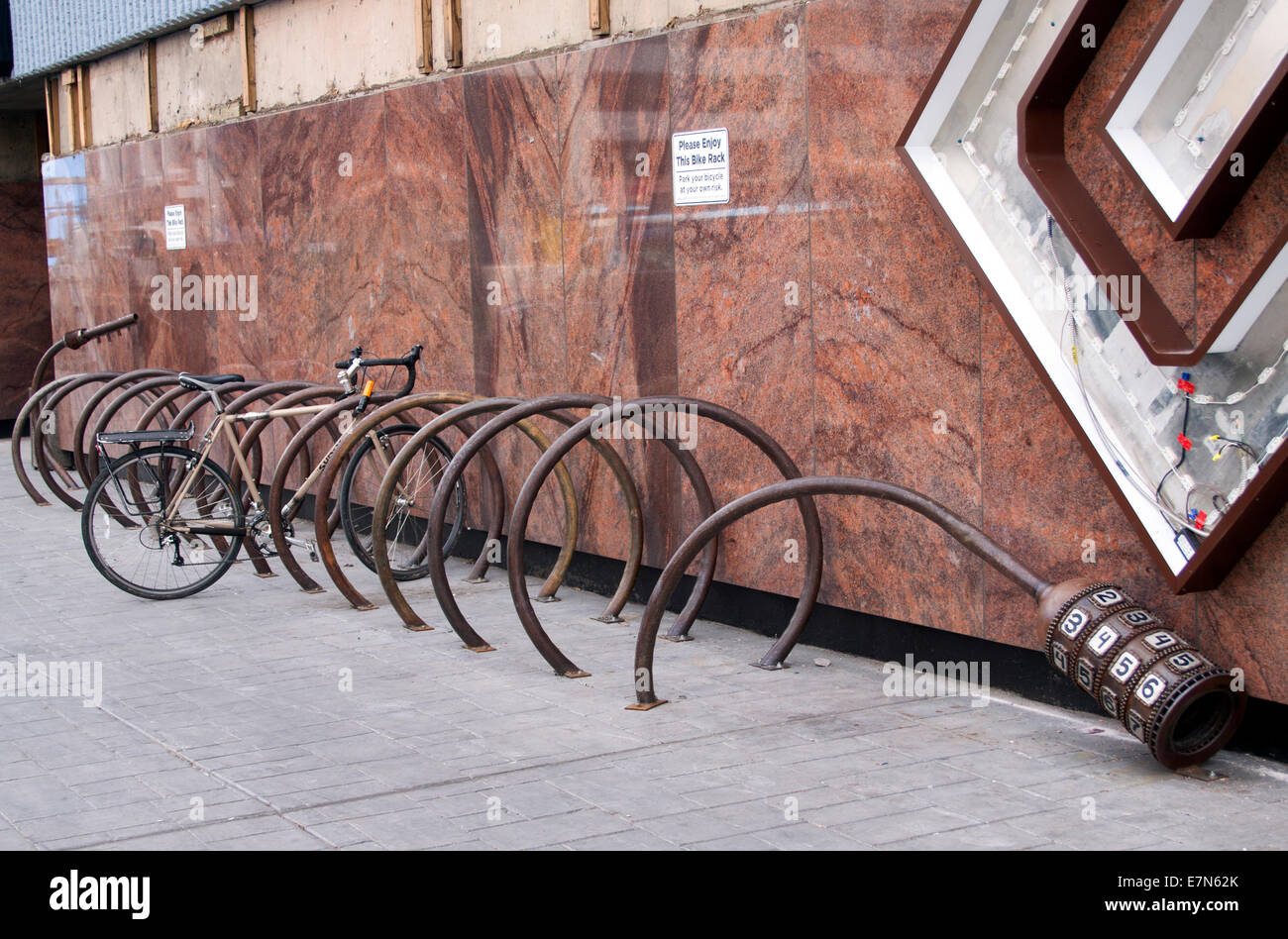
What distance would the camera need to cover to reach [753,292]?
266 inches

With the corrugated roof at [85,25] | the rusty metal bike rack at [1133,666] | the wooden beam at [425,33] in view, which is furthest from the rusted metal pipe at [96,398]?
the rusty metal bike rack at [1133,666]

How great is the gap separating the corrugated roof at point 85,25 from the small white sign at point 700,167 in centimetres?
558

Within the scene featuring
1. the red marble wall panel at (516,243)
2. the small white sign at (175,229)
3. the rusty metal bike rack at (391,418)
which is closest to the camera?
the rusty metal bike rack at (391,418)

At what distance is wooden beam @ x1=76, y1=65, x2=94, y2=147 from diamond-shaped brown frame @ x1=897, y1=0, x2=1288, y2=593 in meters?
11.0

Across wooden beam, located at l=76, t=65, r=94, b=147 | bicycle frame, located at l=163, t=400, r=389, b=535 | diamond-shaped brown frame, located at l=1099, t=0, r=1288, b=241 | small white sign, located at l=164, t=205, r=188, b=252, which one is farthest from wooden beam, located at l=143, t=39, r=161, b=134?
diamond-shaped brown frame, located at l=1099, t=0, r=1288, b=241

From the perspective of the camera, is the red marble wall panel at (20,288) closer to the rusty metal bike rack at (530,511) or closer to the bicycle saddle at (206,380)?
the bicycle saddle at (206,380)

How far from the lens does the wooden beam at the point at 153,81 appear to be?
1303 cm

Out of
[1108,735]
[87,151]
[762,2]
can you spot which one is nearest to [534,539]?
[762,2]

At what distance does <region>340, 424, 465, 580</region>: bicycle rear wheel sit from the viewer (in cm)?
828

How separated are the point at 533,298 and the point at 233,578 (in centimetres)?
241

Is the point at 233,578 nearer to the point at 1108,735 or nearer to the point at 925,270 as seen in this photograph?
the point at 925,270

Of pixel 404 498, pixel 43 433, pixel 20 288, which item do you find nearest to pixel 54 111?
pixel 20 288

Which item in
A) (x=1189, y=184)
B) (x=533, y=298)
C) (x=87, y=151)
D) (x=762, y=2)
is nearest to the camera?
(x=1189, y=184)

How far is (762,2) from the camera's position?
259 inches
